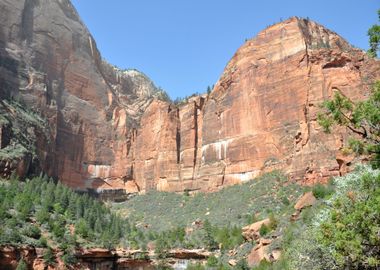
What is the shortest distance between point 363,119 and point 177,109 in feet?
213

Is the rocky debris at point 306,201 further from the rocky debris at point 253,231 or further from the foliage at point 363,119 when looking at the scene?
the foliage at point 363,119

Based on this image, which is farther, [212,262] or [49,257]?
[212,262]

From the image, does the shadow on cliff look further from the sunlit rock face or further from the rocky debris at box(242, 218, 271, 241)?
the rocky debris at box(242, 218, 271, 241)

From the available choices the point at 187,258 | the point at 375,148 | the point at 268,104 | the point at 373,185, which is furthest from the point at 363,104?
the point at 268,104

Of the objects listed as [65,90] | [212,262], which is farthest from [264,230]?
[65,90]

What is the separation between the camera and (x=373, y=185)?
1178cm

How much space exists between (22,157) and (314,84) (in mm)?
38696

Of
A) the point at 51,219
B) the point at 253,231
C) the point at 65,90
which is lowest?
the point at 253,231

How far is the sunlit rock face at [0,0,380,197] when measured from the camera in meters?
52.9

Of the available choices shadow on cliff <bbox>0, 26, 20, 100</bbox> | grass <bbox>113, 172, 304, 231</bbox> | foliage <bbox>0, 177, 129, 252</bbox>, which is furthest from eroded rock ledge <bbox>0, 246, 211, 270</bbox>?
shadow on cliff <bbox>0, 26, 20, 100</bbox>

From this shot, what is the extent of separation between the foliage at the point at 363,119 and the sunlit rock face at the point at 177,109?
30552 mm

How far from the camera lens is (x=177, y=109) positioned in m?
76.2

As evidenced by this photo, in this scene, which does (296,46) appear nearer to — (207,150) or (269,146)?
(269,146)

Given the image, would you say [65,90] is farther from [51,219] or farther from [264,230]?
[264,230]
